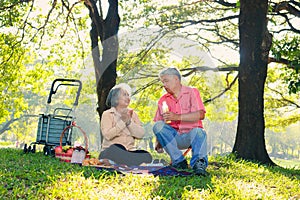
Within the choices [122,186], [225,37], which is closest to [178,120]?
[122,186]

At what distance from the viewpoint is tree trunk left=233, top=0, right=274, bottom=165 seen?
25.6 feet

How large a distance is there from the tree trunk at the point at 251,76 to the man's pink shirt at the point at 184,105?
3042 mm

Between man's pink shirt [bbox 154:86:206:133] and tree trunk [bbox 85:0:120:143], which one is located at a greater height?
tree trunk [bbox 85:0:120:143]

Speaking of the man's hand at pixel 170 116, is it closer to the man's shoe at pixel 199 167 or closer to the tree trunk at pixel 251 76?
the man's shoe at pixel 199 167

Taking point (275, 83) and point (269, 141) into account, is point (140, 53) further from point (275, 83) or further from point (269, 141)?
point (269, 141)

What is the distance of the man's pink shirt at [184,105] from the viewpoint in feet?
16.1

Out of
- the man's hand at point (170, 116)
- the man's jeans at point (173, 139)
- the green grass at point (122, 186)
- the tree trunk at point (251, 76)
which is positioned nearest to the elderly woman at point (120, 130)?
the man's jeans at point (173, 139)

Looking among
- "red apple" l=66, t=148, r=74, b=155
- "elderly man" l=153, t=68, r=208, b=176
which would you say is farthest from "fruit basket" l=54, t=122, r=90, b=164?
"elderly man" l=153, t=68, r=208, b=176

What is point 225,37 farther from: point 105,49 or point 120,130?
point 120,130

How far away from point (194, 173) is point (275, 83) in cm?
1535

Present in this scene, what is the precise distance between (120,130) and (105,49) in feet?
17.6

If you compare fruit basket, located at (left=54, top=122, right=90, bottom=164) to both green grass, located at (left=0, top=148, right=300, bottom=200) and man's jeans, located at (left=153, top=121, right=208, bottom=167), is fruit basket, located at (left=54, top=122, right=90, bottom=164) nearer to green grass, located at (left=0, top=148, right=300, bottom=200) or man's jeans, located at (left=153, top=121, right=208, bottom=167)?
green grass, located at (left=0, top=148, right=300, bottom=200)

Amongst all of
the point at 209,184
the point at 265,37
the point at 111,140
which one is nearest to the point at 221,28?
the point at 265,37

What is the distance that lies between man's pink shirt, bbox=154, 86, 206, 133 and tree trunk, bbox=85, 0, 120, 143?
4.96 meters
